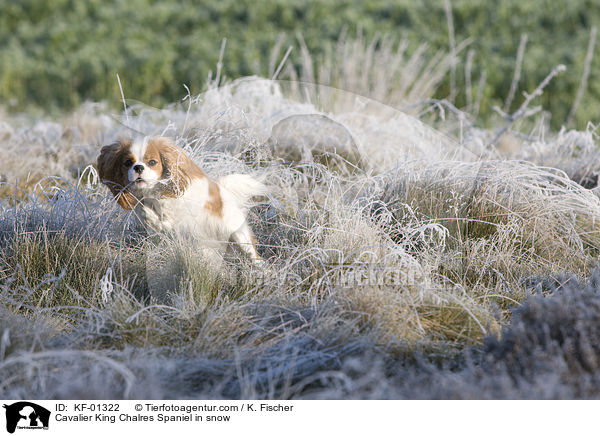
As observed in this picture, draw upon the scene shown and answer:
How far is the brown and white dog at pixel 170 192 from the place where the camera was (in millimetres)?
2693

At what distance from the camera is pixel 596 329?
228 centimetres

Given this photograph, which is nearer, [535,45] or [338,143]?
[338,143]

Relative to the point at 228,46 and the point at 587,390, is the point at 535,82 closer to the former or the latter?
the point at 228,46

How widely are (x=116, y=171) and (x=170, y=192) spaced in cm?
25

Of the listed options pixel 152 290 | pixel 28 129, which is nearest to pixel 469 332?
pixel 152 290

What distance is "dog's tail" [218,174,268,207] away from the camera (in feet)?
10.2

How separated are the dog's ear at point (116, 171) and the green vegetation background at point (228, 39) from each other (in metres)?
6.53

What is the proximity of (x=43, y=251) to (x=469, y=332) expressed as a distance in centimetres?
208
